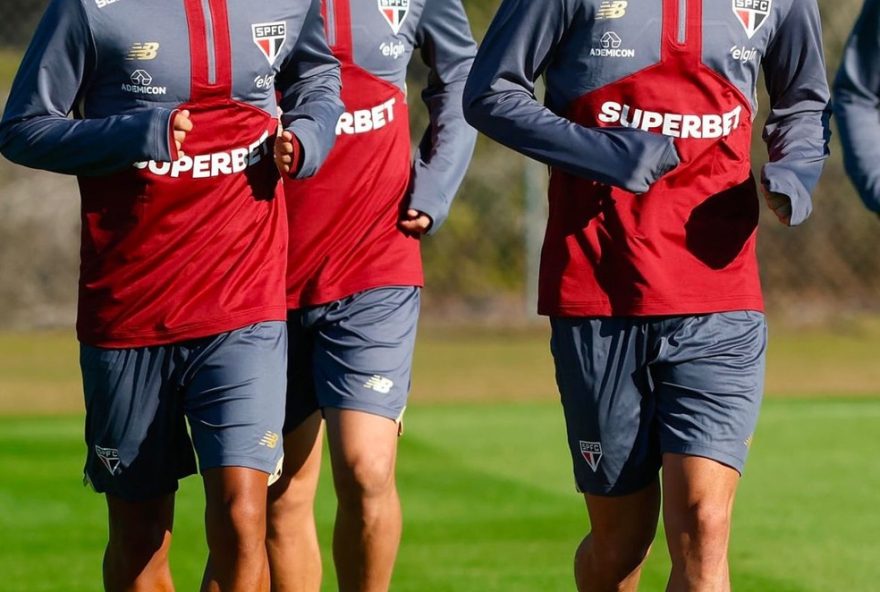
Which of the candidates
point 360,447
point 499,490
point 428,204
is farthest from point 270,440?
point 499,490

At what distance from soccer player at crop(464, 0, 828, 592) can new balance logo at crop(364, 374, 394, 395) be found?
86 cm

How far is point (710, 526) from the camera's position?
187 inches

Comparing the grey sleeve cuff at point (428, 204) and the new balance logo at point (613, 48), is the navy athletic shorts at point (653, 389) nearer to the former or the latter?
the new balance logo at point (613, 48)

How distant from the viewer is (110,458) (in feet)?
16.7

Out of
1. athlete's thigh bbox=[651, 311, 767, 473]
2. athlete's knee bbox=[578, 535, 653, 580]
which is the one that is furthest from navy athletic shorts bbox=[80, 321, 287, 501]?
athlete's thigh bbox=[651, 311, 767, 473]

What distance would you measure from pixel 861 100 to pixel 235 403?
1.89m

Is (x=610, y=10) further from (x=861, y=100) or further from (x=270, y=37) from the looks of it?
(x=270, y=37)

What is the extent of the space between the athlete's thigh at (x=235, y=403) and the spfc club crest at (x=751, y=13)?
64.0 inches

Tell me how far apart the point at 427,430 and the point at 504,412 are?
81cm

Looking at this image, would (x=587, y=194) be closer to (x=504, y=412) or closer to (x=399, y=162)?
(x=399, y=162)

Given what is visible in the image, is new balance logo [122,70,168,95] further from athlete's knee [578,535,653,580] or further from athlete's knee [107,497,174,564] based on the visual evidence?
athlete's knee [578,535,653,580]

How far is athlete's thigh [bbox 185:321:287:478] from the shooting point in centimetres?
491

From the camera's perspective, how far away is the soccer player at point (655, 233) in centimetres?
485

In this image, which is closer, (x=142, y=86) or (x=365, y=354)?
(x=142, y=86)
